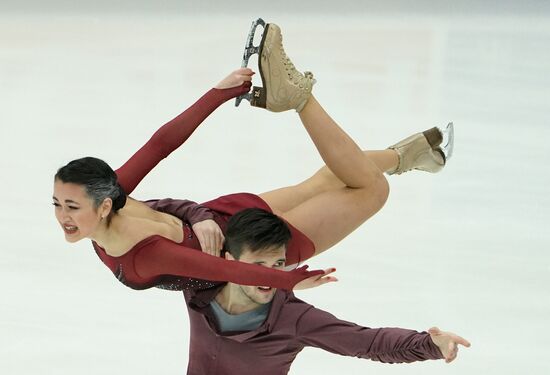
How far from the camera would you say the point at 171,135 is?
14.5ft

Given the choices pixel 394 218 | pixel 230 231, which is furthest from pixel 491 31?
pixel 230 231

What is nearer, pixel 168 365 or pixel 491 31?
pixel 168 365

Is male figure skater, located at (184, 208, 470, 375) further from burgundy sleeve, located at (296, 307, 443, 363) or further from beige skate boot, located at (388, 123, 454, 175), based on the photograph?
beige skate boot, located at (388, 123, 454, 175)

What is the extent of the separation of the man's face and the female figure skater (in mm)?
175

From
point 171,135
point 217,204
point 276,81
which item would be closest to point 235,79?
point 276,81

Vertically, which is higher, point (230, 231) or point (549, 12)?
point (549, 12)

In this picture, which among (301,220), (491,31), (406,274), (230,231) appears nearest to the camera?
(230,231)

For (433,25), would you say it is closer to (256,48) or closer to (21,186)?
(21,186)

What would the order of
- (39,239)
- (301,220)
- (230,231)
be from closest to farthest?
(230,231)
(301,220)
(39,239)

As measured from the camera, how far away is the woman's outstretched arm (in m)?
4.33

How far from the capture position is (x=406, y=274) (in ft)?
17.8

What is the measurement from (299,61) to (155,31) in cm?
145

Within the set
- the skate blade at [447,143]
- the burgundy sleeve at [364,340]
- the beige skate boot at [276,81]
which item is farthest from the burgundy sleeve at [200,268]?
the skate blade at [447,143]

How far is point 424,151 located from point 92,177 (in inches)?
83.2
